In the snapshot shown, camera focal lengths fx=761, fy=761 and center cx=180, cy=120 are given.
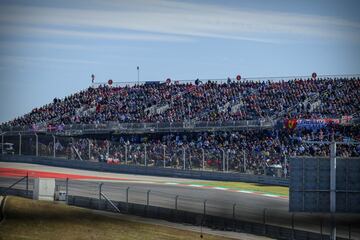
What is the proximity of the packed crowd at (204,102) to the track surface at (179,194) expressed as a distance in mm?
10355

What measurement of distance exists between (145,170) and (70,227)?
20.0m

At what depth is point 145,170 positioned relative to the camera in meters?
43.4

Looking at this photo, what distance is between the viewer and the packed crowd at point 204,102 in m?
47.4

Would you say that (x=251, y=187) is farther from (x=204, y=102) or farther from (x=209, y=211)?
(x=204, y=102)

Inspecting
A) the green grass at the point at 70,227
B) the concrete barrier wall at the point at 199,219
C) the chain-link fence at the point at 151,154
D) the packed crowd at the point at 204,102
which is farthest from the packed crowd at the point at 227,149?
the green grass at the point at 70,227

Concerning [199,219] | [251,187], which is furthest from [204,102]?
[199,219]

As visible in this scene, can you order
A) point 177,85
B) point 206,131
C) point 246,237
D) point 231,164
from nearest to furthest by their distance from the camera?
point 246,237 → point 231,164 → point 206,131 → point 177,85

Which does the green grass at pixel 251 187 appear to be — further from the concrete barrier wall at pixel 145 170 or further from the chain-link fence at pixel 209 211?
the chain-link fence at pixel 209 211

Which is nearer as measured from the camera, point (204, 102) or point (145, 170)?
point (145, 170)

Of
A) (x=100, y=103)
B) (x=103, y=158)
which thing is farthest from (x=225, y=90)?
(x=103, y=158)

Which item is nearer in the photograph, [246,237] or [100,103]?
[246,237]

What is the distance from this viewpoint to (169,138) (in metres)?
50.3

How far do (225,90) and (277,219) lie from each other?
31300mm

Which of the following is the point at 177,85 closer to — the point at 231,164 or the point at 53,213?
the point at 231,164
